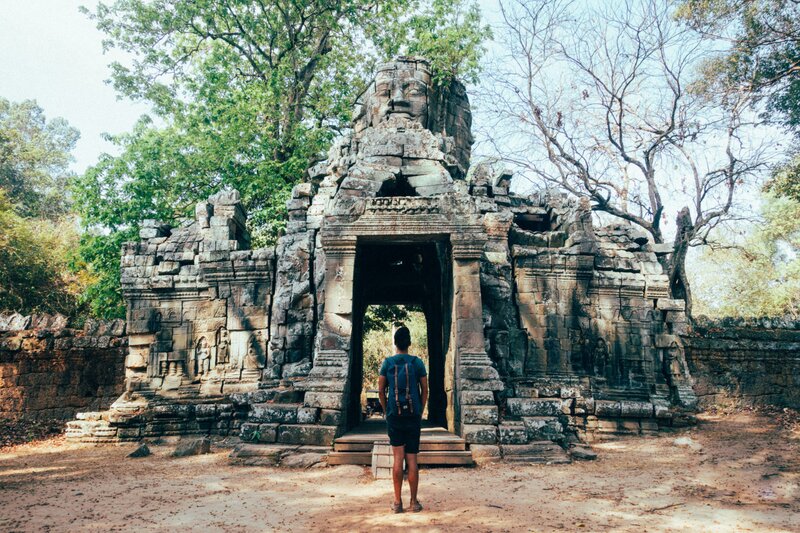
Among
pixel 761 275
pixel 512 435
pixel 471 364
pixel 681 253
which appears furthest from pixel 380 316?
pixel 761 275

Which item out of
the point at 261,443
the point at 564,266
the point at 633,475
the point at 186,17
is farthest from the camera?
the point at 186,17

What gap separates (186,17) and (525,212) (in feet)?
44.5

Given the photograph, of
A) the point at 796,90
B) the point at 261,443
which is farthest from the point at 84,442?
the point at 796,90

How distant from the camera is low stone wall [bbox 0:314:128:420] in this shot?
461 inches

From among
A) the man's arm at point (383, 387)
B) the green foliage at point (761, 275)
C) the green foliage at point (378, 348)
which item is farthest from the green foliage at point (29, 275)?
the green foliage at point (761, 275)

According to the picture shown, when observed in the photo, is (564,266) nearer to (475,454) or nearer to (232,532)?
(475,454)

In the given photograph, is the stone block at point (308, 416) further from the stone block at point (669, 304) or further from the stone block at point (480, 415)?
the stone block at point (669, 304)

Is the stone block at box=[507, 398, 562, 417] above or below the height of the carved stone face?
below

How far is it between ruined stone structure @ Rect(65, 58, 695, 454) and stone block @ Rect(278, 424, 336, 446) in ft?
4.60

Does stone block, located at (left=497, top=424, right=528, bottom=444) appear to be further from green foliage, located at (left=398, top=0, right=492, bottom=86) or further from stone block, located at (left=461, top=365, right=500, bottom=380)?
green foliage, located at (left=398, top=0, right=492, bottom=86)

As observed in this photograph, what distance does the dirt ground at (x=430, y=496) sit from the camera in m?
4.72

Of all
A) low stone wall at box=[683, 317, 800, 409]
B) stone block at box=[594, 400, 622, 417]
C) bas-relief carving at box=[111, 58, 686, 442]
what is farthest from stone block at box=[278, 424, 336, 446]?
low stone wall at box=[683, 317, 800, 409]

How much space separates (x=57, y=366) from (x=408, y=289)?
24.5 feet

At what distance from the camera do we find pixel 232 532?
14.9ft
